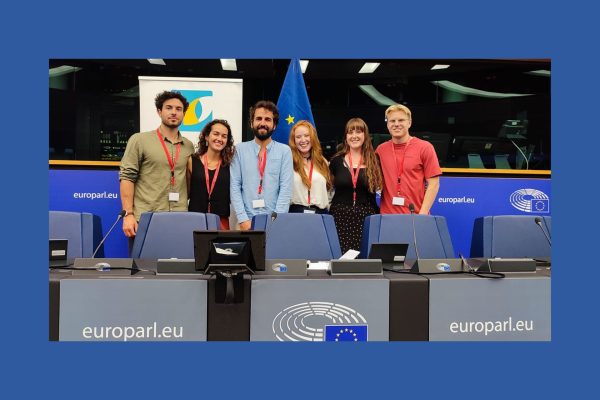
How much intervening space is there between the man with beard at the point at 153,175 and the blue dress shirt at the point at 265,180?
407mm

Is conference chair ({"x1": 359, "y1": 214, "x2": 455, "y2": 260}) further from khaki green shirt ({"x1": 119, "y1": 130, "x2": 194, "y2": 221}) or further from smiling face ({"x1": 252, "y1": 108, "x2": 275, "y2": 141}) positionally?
khaki green shirt ({"x1": 119, "y1": 130, "x2": 194, "y2": 221})

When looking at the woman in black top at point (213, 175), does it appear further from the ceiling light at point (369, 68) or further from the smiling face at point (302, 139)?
the ceiling light at point (369, 68)

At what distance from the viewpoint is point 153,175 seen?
464cm

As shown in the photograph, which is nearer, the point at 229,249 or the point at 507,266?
the point at 229,249

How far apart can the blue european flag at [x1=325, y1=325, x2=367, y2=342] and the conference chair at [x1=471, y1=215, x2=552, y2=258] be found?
2072 millimetres

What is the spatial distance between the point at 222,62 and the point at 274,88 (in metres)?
0.57

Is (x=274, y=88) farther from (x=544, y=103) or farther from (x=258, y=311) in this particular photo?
(x=258, y=311)

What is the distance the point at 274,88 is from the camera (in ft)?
20.0

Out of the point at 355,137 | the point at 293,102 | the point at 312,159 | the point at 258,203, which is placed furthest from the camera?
the point at 293,102

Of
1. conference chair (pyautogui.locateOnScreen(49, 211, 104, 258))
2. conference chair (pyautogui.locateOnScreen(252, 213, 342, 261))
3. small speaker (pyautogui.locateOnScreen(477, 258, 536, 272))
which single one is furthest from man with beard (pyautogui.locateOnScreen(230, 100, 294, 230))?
small speaker (pyautogui.locateOnScreen(477, 258, 536, 272))

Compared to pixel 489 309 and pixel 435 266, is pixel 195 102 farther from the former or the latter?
pixel 489 309

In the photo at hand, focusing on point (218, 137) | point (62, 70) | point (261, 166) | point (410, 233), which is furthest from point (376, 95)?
point (62, 70)

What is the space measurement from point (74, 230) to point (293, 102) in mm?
2492

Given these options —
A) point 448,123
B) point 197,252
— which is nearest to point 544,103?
point 448,123
